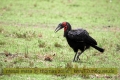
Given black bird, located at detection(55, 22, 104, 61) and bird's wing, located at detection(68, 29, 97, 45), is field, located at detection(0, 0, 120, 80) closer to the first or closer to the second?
black bird, located at detection(55, 22, 104, 61)

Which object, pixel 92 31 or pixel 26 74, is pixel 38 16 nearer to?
pixel 92 31

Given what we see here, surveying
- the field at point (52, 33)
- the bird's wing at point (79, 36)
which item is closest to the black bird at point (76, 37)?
the bird's wing at point (79, 36)

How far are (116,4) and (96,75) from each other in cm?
2329

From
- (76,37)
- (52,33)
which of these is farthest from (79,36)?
(52,33)

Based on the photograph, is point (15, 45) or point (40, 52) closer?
point (40, 52)

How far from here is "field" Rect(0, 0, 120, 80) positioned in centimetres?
1078

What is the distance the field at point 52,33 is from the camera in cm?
1078

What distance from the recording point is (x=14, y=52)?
12414mm

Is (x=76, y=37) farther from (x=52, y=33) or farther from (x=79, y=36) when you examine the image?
(x=52, y=33)

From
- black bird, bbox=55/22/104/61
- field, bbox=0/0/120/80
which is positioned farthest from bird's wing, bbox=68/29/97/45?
field, bbox=0/0/120/80

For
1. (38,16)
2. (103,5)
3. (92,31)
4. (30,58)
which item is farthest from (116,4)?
(30,58)

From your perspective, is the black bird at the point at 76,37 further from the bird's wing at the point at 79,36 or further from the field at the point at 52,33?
the field at the point at 52,33

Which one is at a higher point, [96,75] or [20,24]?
[20,24]

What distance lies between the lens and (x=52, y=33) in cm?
1770
